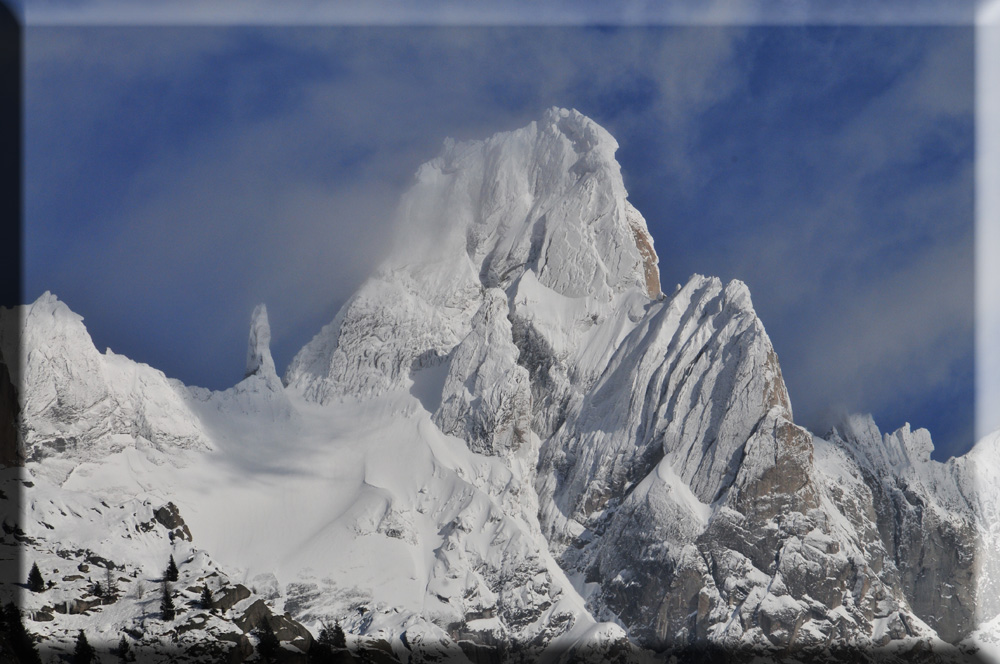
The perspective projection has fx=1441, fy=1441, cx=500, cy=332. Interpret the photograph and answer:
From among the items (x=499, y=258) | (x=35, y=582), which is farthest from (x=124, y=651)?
(x=499, y=258)

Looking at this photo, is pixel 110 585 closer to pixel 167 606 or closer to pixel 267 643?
pixel 167 606

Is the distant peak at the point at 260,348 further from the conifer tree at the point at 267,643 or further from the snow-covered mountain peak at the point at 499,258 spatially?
the conifer tree at the point at 267,643

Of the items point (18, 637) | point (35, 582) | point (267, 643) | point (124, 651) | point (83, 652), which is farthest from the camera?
point (35, 582)

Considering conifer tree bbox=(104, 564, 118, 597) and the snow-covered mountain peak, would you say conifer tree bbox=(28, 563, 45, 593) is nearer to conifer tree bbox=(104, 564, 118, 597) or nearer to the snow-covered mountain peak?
conifer tree bbox=(104, 564, 118, 597)

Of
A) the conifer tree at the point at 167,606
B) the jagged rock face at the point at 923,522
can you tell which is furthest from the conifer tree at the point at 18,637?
the jagged rock face at the point at 923,522

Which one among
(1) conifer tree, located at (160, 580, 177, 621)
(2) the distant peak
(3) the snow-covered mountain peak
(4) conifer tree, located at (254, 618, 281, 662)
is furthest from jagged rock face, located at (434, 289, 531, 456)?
(4) conifer tree, located at (254, 618, 281, 662)
